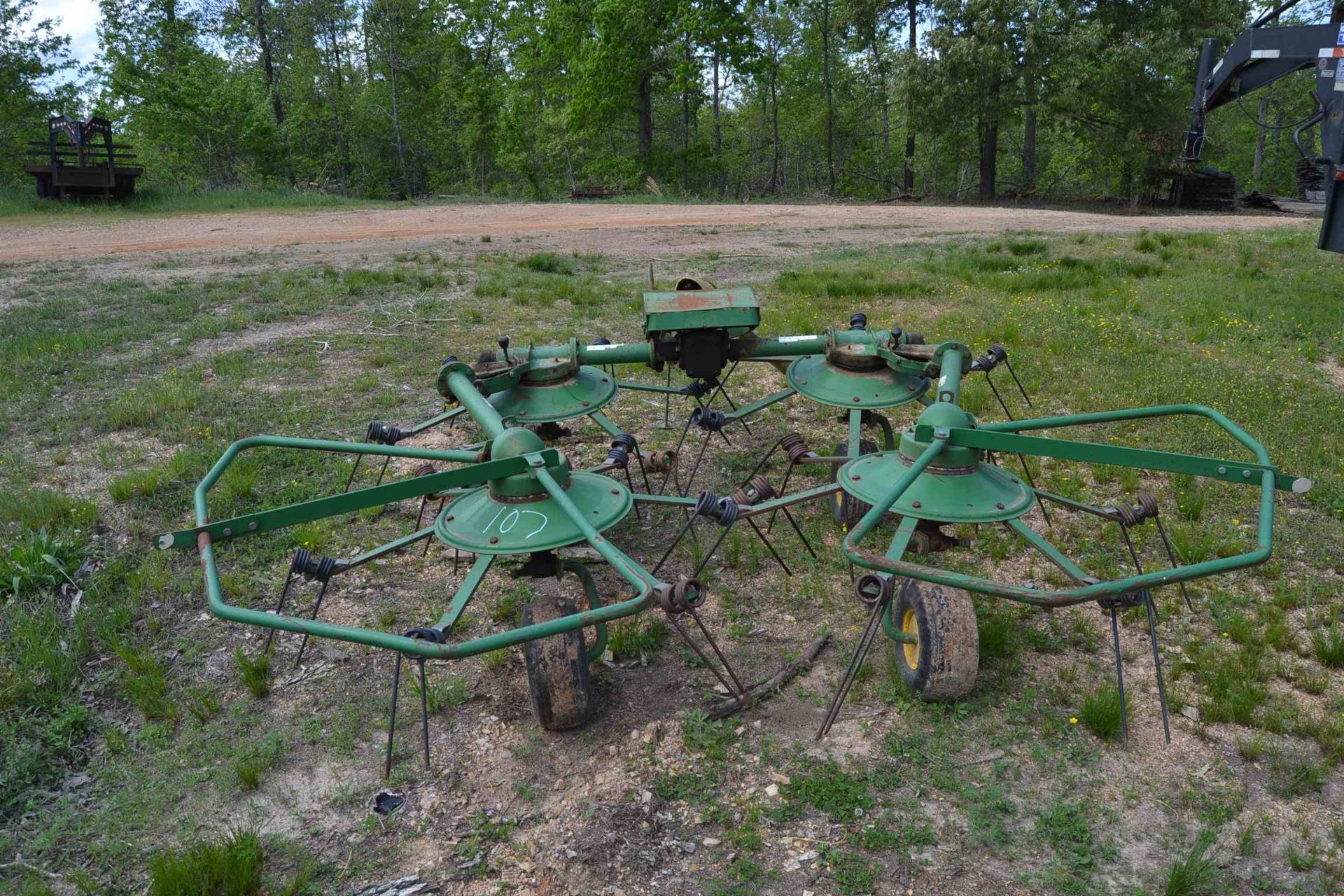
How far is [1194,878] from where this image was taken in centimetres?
243

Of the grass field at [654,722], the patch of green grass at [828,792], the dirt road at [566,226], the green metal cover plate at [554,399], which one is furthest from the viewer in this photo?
the dirt road at [566,226]

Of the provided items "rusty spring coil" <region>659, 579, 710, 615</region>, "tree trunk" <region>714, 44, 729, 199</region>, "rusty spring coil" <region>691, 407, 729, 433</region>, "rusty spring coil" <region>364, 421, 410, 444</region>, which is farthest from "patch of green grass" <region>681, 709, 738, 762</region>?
"tree trunk" <region>714, 44, 729, 199</region>

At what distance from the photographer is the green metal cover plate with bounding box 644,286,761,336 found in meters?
4.43

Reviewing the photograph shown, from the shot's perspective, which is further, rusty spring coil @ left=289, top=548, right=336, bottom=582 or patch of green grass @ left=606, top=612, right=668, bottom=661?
patch of green grass @ left=606, top=612, right=668, bottom=661

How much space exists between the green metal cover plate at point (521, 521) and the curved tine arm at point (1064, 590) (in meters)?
0.92

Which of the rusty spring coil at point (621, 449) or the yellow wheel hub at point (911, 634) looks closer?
the yellow wheel hub at point (911, 634)

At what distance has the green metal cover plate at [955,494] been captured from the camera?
3113 mm

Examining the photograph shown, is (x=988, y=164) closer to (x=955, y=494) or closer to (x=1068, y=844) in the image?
(x=955, y=494)

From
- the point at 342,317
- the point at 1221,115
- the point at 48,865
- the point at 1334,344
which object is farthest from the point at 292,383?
the point at 1221,115

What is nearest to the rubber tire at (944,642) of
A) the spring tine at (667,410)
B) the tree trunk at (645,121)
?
the spring tine at (667,410)

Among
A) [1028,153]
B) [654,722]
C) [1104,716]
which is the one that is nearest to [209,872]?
[654,722]

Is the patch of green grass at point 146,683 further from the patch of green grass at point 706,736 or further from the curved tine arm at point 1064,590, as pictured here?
the curved tine arm at point 1064,590

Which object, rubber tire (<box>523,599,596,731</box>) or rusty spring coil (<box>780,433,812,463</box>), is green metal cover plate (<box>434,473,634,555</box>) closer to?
rubber tire (<box>523,599,596,731</box>)

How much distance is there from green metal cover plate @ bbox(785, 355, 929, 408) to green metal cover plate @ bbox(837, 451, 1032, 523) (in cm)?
111
